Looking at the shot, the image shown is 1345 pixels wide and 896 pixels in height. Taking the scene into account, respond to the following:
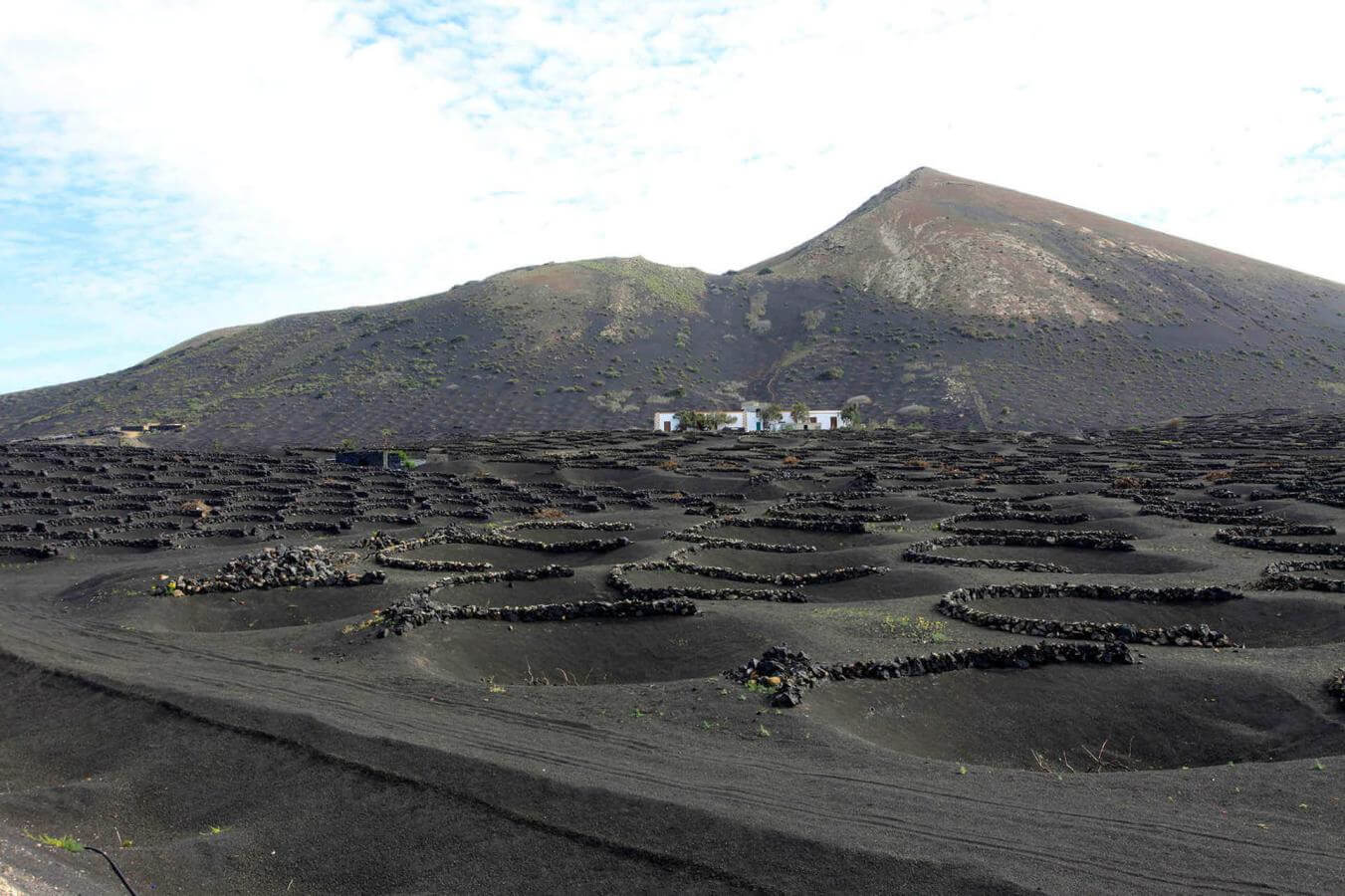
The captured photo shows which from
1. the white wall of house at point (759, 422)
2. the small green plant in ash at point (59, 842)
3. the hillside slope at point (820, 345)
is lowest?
the small green plant in ash at point (59, 842)

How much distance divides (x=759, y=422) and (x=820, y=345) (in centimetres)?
2814

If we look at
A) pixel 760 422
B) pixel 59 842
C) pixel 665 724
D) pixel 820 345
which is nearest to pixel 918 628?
pixel 665 724

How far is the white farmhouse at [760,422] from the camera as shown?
101 metres

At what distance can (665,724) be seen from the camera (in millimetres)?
15141

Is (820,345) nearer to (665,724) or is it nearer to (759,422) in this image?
(759,422)

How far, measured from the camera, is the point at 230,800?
13258mm

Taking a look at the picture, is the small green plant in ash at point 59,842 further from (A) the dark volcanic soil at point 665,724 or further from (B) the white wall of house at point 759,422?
(B) the white wall of house at point 759,422

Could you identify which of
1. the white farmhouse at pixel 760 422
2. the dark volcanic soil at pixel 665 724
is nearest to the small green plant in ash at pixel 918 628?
the dark volcanic soil at pixel 665 724

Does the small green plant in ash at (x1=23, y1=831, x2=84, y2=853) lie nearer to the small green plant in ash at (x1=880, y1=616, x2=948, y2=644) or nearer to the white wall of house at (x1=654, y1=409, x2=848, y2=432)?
the small green plant in ash at (x1=880, y1=616, x2=948, y2=644)

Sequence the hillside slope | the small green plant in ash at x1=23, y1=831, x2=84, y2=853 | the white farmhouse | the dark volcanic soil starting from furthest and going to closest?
the hillside slope, the white farmhouse, the small green plant in ash at x1=23, y1=831, x2=84, y2=853, the dark volcanic soil

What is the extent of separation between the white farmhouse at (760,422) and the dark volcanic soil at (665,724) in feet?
210

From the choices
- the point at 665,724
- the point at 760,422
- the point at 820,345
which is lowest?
the point at 665,724

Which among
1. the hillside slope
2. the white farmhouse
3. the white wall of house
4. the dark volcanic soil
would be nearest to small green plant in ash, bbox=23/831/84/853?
the dark volcanic soil

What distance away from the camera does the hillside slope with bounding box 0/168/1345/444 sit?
105938 mm
